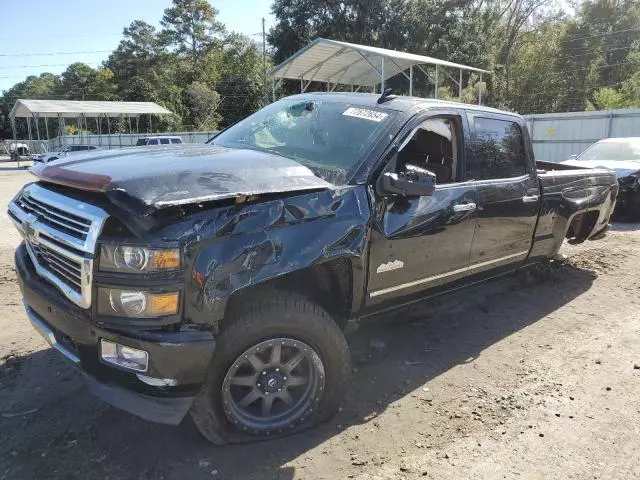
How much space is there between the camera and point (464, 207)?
390 cm

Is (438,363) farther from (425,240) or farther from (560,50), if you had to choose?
(560,50)

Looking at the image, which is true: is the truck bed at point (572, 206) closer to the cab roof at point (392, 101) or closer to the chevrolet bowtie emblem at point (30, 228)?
the cab roof at point (392, 101)

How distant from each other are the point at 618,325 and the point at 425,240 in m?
2.43

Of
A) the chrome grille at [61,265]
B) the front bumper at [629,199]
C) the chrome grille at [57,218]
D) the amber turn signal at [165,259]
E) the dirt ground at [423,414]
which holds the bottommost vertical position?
the dirt ground at [423,414]

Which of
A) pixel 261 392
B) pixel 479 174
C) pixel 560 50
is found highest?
pixel 560 50

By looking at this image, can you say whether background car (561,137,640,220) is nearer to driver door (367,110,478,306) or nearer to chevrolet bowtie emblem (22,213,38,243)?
driver door (367,110,478,306)

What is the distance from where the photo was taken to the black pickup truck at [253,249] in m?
2.54

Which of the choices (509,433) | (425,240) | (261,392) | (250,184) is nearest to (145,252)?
(250,184)

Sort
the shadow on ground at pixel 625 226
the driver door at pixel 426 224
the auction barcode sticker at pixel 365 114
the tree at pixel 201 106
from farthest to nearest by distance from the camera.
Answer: the tree at pixel 201 106, the shadow on ground at pixel 625 226, the auction barcode sticker at pixel 365 114, the driver door at pixel 426 224

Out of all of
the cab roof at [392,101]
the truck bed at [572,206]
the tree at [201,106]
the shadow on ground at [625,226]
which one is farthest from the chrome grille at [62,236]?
the tree at [201,106]

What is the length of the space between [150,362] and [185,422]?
581mm

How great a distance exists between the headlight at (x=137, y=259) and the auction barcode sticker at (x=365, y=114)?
1.82 m

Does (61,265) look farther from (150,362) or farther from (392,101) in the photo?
(392,101)

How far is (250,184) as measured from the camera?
2.81m
